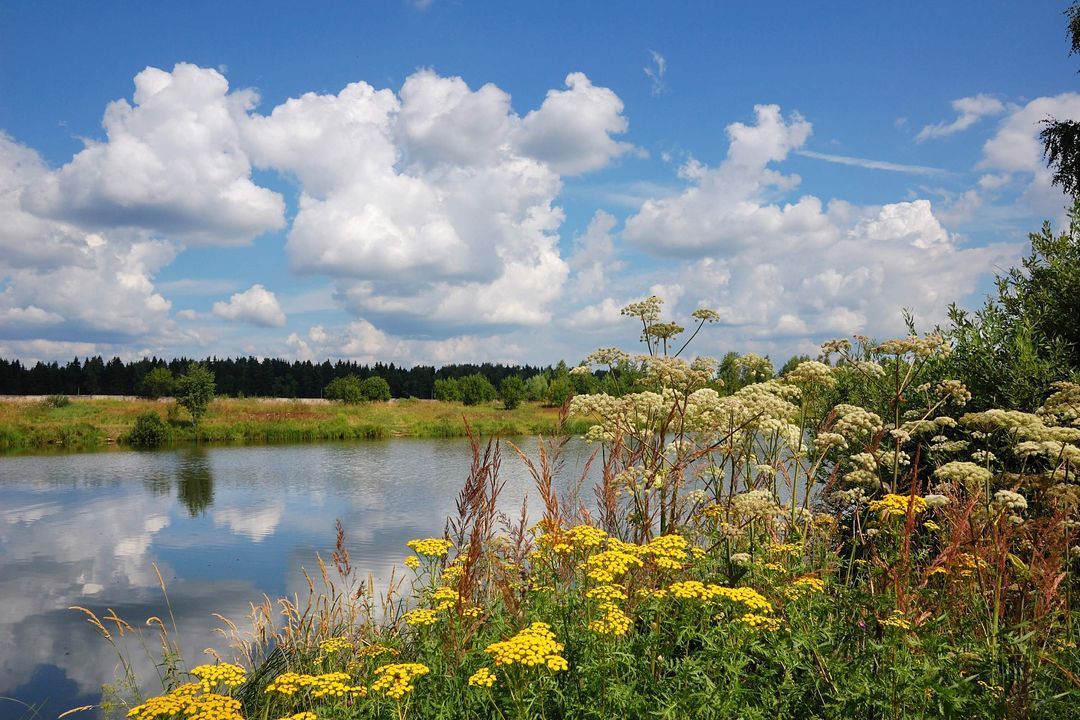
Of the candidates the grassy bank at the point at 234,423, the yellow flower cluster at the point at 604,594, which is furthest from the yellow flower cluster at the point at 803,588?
the grassy bank at the point at 234,423

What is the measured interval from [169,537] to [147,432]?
26556mm

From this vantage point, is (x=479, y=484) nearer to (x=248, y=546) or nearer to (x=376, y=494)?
(x=248, y=546)

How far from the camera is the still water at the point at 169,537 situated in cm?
866

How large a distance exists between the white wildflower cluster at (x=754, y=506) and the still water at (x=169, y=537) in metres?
7.01

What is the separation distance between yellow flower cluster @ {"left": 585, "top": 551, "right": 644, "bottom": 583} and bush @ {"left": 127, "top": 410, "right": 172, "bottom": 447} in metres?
41.0

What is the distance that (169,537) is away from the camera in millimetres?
15055

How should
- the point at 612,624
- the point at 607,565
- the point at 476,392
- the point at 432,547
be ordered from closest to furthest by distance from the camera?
the point at 612,624 → the point at 607,565 → the point at 432,547 → the point at 476,392

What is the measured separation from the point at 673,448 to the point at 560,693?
10.7ft

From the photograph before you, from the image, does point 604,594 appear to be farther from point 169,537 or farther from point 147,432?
point 147,432

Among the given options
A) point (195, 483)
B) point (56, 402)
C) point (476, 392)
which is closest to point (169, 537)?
point (195, 483)

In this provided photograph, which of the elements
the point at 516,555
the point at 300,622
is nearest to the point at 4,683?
the point at 300,622

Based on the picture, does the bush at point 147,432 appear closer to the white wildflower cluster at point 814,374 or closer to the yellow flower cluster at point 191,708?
the yellow flower cluster at point 191,708

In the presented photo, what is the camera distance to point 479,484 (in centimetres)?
342

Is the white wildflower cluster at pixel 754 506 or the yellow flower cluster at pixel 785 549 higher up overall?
the white wildflower cluster at pixel 754 506
